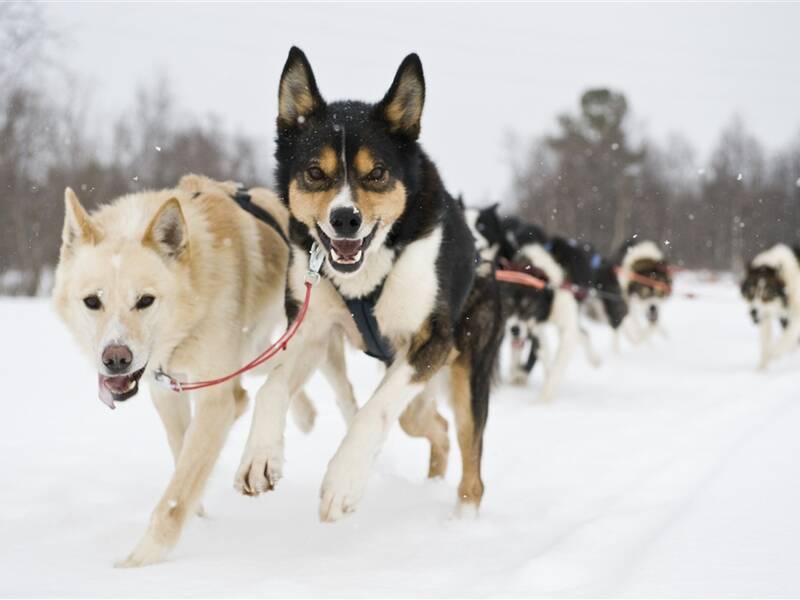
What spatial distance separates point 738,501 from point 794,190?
24355mm

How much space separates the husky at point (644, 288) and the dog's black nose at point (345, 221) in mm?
11171

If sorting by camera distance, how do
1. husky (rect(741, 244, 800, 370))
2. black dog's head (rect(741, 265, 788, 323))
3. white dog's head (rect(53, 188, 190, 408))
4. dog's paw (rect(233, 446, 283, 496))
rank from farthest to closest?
black dog's head (rect(741, 265, 788, 323))
husky (rect(741, 244, 800, 370))
white dog's head (rect(53, 188, 190, 408))
dog's paw (rect(233, 446, 283, 496))

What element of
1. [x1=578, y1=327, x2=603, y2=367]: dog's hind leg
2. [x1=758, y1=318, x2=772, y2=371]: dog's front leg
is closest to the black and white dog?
[x1=578, y1=327, x2=603, y2=367]: dog's hind leg

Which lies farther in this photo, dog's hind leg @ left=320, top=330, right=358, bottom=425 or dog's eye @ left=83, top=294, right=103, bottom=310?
dog's hind leg @ left=320, top=330, right=358, bottom=425

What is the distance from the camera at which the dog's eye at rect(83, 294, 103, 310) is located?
3170 mm

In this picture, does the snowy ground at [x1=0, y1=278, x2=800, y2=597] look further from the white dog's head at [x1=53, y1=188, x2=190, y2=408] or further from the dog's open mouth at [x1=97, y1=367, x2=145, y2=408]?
the white dog's head at [x1=53, y1=188, x2=190, y2=408]

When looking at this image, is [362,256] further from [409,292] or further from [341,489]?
[341,489]

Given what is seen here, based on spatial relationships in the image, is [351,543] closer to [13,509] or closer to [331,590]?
[331,590]

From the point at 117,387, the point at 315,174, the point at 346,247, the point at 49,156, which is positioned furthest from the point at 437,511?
the point at 49,156

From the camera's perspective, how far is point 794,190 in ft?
80.1

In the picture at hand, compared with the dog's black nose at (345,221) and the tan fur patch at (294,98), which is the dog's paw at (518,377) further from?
the dog's black nose at (345,221)

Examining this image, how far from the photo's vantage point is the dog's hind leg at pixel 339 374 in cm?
441

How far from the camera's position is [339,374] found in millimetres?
4449

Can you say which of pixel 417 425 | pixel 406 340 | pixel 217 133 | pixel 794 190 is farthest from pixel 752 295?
pixel 217 133
